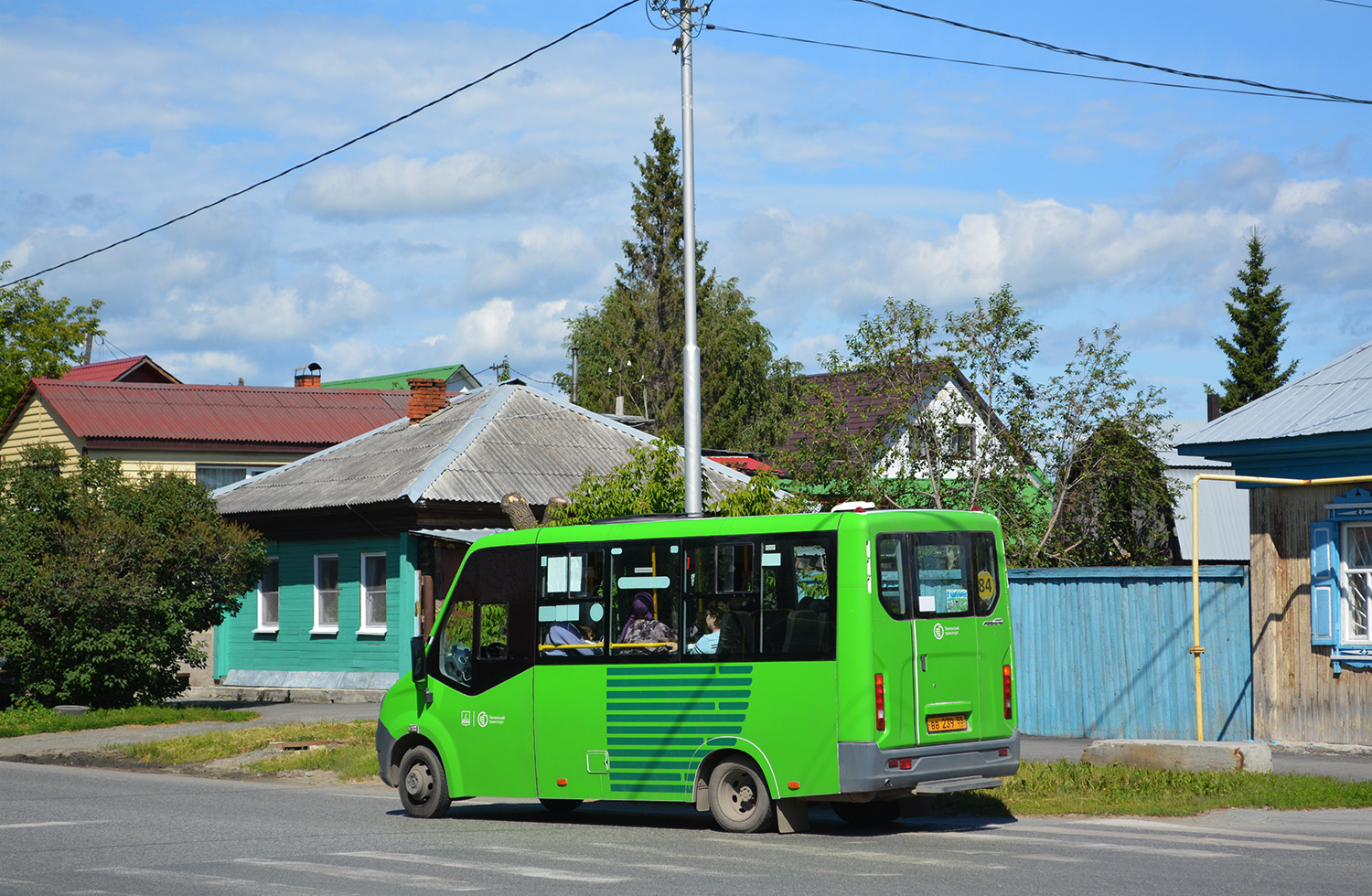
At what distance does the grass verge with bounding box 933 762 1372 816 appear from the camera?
40.6 ft

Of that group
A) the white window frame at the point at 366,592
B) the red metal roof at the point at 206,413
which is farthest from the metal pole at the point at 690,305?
the red metal roof at the point at 206,413

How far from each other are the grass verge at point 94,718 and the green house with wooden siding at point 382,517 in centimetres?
419

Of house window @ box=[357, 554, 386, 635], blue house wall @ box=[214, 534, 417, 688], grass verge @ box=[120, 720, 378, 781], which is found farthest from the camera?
house window @ box=[357, 554, 386, 635]

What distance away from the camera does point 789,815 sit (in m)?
11.5

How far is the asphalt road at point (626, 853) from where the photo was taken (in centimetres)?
896

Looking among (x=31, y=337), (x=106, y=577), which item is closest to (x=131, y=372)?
(x=31, y=337)

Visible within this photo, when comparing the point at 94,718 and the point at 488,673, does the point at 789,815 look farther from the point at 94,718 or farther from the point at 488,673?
the point at 94,718

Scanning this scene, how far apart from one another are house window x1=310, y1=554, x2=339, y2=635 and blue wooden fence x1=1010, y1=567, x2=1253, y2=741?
51.5ft

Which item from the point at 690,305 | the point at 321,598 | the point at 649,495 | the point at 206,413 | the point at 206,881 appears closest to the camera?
the point at 206,881

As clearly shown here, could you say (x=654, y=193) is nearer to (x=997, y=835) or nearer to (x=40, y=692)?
(x=40, y=692)

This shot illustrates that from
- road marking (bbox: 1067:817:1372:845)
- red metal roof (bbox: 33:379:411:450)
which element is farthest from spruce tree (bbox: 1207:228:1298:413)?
road marking (bbox: 1067:817:1372:845)

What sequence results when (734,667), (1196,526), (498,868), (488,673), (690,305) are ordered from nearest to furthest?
(498,868)
(734,667)
(488,673)
(1196,526)
(690,305)

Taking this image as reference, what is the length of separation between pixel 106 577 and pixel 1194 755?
16.8 meters

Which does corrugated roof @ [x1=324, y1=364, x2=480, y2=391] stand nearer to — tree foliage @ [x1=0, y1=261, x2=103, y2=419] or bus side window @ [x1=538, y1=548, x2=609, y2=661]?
tree foliage @ [x1=0, y1=261, x2=103, y2=419]
